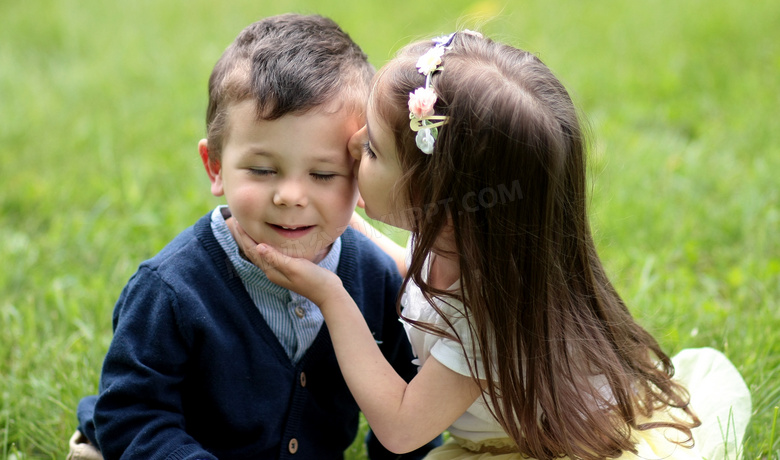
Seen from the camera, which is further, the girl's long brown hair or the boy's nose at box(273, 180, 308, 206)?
the boy's nose at box(273, 180, 308, 206)

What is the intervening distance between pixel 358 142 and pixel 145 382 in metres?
0.71

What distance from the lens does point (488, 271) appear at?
1720mm

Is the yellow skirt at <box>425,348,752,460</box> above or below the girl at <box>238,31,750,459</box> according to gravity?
below

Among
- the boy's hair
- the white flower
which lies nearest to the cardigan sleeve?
the boy's hair

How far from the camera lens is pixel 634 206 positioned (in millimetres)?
3570

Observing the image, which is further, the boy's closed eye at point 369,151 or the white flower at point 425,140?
the boy's closed eye at point 369,151

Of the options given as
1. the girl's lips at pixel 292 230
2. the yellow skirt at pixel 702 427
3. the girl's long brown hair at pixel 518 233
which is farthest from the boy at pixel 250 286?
the yellow skirt at pixel 702 427

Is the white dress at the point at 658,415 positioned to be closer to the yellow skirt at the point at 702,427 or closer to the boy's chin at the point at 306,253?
the yellow skirt at the point at 702,427

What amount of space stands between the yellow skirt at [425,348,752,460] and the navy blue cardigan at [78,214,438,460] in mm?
356

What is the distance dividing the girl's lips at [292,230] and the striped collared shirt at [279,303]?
0.12 metres

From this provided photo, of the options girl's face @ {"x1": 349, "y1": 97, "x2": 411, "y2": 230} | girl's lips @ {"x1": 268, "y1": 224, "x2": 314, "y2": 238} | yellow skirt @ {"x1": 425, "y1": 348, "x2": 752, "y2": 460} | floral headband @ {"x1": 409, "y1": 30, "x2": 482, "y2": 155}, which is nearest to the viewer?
floral headband @ {"x1": 409, "y1": 30, "x2": 482, "y2": 155}

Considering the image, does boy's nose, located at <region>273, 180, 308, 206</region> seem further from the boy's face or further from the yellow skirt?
the yellow skirt

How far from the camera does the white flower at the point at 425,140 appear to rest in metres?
1.63

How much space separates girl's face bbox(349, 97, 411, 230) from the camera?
172 centimetres
